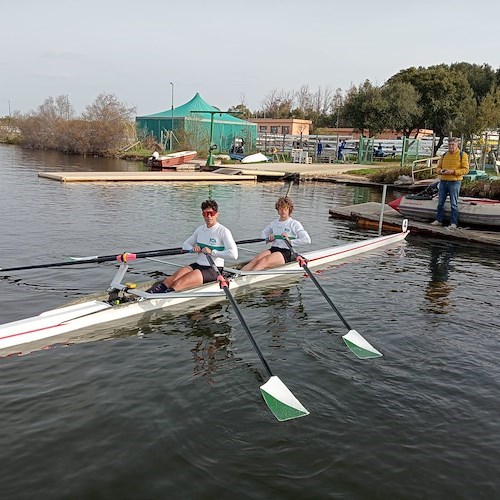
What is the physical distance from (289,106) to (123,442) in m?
80.1

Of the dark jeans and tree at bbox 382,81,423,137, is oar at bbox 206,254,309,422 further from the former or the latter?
tree at bbox 382,81,423,137

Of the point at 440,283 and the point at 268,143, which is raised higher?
the point at 268,143

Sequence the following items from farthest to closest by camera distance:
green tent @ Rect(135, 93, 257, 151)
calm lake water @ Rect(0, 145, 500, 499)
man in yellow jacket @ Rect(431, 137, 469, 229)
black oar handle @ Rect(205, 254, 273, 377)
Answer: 1. green tent @ Rect(135, 93, 257, 151)
2. man in yellow jacket @ Rect(431, 137, 469, 229)
3. black oar handle @ Rect(205, 254, 273, 377)
4. calm lake water @ Rect(0, 145, 500, 499)

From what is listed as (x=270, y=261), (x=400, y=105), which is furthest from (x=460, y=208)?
(x=400, y=105)

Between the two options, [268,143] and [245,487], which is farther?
[268,143]

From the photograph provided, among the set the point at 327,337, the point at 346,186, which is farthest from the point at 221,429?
the point at 346,186

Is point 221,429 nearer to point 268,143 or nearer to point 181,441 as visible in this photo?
point 181,441

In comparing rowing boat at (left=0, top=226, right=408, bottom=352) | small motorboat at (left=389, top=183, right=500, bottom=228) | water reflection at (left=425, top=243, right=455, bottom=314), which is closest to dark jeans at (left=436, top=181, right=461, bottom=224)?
small motorboat at (left=389, top=183, right=500, bottom=228)

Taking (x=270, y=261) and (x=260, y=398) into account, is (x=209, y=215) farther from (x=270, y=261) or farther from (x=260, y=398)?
(x=260, y=398)

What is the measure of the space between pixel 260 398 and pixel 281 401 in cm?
32

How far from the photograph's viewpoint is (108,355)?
617 centimetres

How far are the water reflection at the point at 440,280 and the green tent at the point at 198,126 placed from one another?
31875 mm

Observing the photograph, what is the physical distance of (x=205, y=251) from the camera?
24.0 feet

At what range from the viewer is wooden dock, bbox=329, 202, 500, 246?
1364 centimetres
